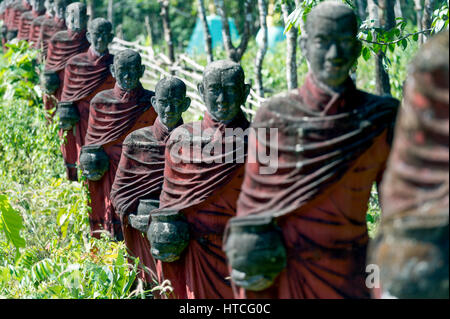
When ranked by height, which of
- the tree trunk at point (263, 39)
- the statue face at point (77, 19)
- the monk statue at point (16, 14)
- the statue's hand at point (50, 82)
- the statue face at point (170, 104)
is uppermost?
the monk statue at point (16, 14)

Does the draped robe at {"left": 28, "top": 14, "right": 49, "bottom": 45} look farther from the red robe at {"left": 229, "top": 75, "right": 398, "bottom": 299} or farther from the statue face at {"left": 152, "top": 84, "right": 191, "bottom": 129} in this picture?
the red robe at {"left": 229, "top": 75, "right": 398, "bottom": 299}

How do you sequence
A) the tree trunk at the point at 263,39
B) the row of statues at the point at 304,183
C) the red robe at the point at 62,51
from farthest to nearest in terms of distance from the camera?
the red robe at the point at 62,51
the tree trunk at the point at 263,39
the row of statues at the point at 304,183

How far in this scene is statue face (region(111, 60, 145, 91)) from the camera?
795cm

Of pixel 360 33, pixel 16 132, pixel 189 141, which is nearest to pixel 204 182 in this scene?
pixel 189 141

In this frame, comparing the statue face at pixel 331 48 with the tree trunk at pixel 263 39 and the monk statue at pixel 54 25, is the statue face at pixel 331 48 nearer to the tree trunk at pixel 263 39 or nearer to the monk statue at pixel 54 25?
the tree trunk at pixel 263 39

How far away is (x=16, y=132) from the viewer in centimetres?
1063

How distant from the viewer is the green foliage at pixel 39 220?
6.11 m

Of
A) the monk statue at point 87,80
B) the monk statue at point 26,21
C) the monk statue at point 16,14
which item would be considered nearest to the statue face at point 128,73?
the monk statue at point 87,80

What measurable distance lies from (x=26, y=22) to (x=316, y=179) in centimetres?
1304

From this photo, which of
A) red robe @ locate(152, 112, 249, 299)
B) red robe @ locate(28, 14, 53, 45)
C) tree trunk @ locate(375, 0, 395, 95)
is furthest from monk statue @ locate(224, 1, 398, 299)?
red robe @ locate(28, 14, 53, 45)

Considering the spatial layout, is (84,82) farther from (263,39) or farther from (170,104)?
(170,104)

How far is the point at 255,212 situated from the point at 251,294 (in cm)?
42

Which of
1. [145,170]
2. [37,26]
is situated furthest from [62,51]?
[145,170]

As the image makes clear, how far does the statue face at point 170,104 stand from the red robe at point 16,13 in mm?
11308
